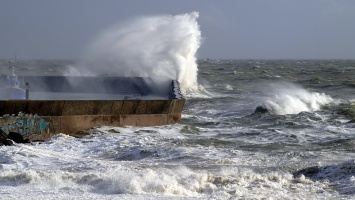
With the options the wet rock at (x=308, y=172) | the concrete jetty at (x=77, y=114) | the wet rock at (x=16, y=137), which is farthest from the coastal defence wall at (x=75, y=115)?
the wet rock at (x=308, y=172)

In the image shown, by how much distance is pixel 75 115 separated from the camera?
1522 centimetres

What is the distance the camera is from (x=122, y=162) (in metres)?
11.2

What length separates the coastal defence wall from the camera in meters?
14.2

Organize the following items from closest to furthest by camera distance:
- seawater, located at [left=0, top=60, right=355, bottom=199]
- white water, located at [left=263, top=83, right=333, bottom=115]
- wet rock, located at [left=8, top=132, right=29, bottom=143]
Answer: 1. seawater, located at [left=0, top=60, right=355, bottom=199]
2. wet rock, located at [left=8, top=132, right=29, bottom=143]
3. white water, located at [left=263, top=83, right=333, bottom=115]

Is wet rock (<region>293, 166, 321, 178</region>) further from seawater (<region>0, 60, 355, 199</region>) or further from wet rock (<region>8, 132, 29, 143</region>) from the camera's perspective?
wet rock (<region>8, 132, 29, 143</region>)

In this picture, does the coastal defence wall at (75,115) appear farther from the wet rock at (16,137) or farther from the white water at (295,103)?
the white water at (295,103)

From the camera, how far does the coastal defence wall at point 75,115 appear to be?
14188 millimetres

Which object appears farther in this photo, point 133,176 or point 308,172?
point 308,172

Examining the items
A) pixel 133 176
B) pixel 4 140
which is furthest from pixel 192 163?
pixel 4 140

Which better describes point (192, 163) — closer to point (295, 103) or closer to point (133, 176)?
point (133, 176)

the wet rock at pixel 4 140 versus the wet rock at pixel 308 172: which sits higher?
the wet rock at pixel 308 172

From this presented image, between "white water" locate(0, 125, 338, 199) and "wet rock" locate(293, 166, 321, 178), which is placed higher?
"wet rock" locate(293, 166, 321, 178)

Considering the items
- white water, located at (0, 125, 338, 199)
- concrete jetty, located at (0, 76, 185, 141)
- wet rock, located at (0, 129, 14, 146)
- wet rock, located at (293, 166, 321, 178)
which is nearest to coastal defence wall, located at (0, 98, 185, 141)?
concrete jetty, located at (0, 76, 185, 141)

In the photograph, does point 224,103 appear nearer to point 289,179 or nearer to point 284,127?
point 284,127
